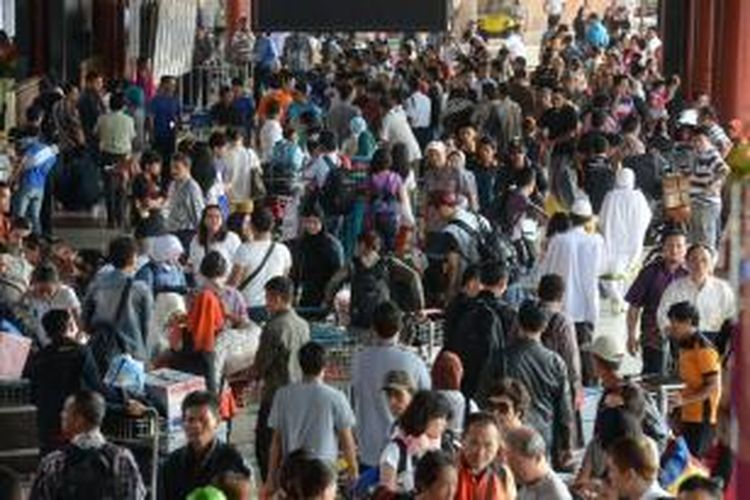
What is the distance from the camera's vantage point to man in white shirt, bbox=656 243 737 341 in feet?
41.0

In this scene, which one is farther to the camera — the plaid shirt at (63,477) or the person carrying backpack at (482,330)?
the person carrying backpack at (482,330)

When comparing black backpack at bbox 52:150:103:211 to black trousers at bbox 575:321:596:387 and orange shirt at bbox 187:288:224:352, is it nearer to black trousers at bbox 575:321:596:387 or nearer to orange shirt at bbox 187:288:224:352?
black trousers at bbox 575:321:596:387

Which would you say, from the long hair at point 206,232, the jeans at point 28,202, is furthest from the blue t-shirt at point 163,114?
the long hair at point 206,232

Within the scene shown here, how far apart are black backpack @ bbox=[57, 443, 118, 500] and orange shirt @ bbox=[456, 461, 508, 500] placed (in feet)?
4.87

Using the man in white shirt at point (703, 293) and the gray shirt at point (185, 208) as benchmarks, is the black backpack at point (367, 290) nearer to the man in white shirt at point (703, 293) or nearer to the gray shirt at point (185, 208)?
the man in white shirt at point (703, 293)

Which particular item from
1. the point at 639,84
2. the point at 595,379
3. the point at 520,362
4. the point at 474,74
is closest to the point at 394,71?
the point at 474,74

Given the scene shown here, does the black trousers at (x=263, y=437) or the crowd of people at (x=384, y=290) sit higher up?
the crowd of people at (x=384, y=290)

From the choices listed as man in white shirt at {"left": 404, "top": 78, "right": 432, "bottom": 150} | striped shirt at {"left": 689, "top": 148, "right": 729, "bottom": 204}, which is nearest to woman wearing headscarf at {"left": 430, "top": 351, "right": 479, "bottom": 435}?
striped shirt at {"left": 689, "top": 148, "right": 729, "bottom": 204}

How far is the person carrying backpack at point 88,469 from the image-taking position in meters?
8.66

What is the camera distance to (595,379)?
12781 mm

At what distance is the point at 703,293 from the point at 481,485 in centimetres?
453

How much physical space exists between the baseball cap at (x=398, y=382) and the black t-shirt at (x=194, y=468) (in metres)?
0.96

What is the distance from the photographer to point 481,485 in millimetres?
8398

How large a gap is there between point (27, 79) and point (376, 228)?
14413 millimetres
